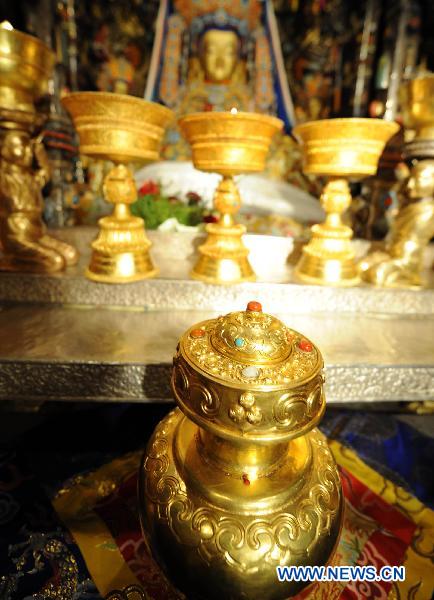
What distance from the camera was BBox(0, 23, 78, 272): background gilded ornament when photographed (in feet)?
4.36

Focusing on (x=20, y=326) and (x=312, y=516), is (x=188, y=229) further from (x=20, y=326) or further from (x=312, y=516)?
(x=312, y=516)

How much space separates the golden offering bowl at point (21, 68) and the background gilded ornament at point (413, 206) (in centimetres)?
148

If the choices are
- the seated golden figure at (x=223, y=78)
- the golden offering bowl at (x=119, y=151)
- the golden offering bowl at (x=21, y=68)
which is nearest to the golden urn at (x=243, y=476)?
the golden offering bowl at (x=119, y=151)

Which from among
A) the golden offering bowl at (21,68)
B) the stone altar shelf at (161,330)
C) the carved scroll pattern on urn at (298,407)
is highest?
the golden offering bowl at (21,68)

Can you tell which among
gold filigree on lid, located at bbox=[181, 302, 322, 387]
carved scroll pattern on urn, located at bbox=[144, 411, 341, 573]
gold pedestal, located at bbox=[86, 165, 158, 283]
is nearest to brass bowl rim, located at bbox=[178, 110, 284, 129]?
gold pedestal, located at bbox=[86, 165, 158, 283]

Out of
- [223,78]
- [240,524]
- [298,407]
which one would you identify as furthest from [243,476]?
[223,78]

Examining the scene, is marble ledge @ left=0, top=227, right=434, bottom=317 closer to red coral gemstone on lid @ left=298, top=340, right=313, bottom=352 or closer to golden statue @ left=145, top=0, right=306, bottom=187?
red coral gemstone on lid @ left=298, top=340, right=313, bottom=352

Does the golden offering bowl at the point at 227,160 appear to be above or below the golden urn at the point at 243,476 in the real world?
above

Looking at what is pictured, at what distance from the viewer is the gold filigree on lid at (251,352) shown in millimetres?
703

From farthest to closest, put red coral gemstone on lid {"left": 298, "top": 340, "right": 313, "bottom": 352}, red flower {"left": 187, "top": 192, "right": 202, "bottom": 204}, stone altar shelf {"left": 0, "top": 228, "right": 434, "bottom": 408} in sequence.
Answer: red flower {"left": 187, "top": 192, "right": 202, "bottom": 204}
stone altar shelf {"left": 0, "top": 228, "right": 434, "bottom": 408}
red coral gemstone on lid {"left": 298, "top": 340, "right": 313, "bottom": 352}

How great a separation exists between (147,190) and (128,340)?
6.60 feet

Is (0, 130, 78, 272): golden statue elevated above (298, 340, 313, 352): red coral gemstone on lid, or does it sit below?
above

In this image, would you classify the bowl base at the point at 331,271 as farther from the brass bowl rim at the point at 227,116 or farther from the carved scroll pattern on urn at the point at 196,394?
the carved scroll pattern on urn at the point at 196,394

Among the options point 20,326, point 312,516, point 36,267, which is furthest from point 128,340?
point 312,516
